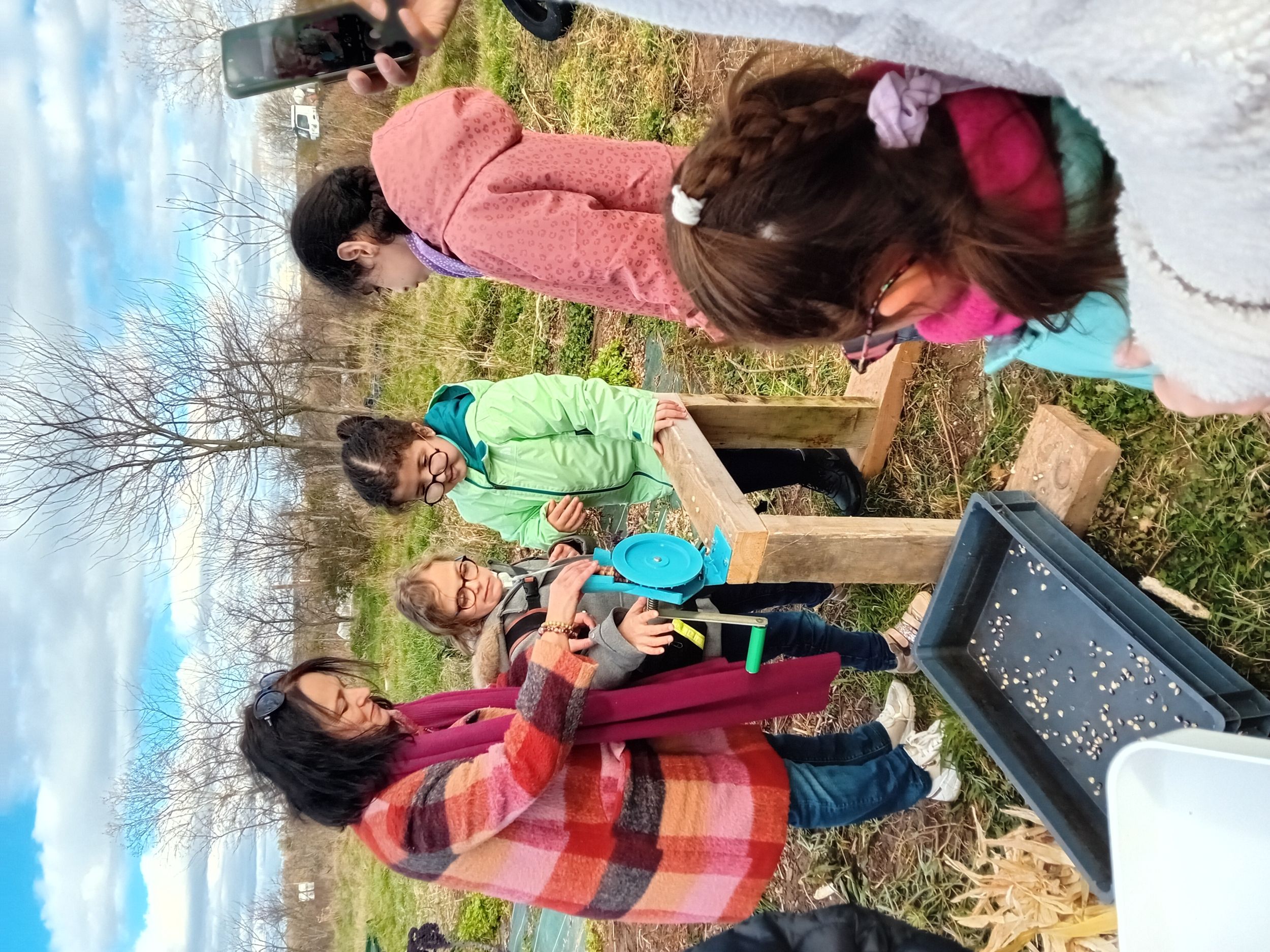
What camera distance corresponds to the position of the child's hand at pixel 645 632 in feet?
6.18

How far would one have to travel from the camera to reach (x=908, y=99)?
0.84m

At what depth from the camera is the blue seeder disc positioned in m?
1.86

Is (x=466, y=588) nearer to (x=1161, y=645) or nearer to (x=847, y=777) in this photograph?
(x=847, y=777)

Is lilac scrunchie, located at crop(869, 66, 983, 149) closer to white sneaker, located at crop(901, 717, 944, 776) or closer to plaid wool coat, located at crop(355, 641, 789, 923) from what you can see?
plaid wool coat, located at crop(355, 641, 789, 923)

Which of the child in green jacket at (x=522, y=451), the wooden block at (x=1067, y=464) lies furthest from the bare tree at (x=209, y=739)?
the wooden block at (x=1067, y=464)

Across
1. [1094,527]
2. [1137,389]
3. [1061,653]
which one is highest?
[1137,389]

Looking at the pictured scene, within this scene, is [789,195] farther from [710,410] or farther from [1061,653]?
[710,410]

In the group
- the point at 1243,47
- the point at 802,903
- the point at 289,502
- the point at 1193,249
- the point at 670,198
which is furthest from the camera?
the point at 289,502

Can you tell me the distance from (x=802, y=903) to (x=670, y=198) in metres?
2.98

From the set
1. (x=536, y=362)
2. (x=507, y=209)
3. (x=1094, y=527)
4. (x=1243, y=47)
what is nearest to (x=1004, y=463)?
(x=1094, y=527)

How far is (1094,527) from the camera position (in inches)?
76.5

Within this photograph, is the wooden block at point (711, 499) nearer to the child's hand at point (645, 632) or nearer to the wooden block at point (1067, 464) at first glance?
the child's hand at point (645, 632)

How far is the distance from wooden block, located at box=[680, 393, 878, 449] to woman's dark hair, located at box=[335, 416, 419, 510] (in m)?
0.90

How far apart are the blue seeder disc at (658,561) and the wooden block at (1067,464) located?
0.88m
